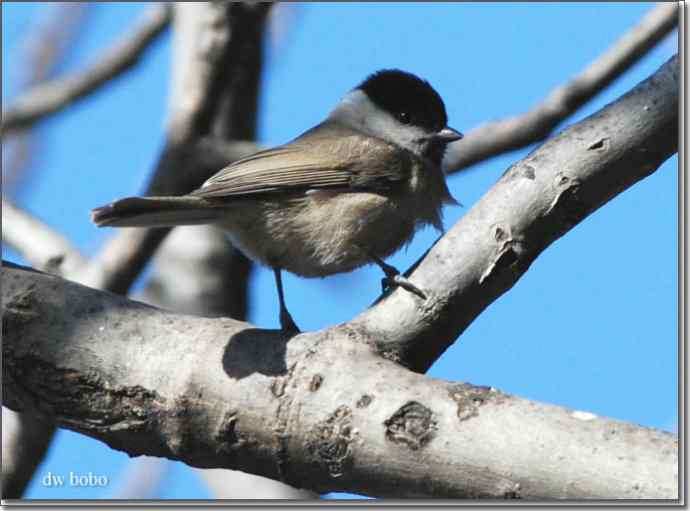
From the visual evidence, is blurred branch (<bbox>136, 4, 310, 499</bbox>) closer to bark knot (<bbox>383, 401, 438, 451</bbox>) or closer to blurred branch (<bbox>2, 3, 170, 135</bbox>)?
blurred branch (<bbox>2, 3, 170, 135</bbox>)

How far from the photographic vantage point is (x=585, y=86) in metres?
4.45

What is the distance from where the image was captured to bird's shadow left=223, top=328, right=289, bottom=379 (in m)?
2.61

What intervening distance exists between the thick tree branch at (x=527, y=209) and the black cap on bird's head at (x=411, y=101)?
5.67 ft

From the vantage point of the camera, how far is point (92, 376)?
2666mm

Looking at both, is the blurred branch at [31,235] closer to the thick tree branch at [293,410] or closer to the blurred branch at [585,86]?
the thick tree branch at [293,410]

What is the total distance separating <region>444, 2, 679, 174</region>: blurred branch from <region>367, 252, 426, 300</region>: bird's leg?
3.75 ft

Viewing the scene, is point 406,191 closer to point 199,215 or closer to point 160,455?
point 199,215

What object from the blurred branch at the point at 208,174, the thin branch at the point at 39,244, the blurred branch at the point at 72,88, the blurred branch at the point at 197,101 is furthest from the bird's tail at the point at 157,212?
the blurred branch at the point at 72,88

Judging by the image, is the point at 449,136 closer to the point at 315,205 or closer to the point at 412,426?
the point at 315,205

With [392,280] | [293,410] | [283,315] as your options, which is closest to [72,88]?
[283,315]

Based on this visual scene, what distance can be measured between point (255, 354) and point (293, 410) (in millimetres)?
253

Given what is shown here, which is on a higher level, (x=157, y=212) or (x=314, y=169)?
(x=314, y=169)

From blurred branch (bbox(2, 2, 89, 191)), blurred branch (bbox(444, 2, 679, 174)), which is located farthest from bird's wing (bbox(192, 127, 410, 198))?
blurred branch (bbox(2, 2, 89, 191))

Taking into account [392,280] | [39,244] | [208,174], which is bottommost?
[392,280]
